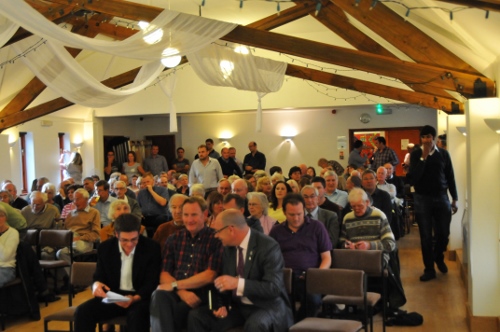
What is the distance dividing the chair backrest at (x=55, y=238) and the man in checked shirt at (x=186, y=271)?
2.80 m

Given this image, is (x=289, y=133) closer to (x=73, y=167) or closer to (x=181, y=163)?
(x=181, y=163)

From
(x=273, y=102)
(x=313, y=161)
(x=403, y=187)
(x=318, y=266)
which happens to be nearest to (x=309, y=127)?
(x=313, y=161)

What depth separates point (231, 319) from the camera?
4.56 meters

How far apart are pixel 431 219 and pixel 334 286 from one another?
3668 mm

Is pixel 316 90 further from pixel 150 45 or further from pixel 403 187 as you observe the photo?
pixel 150 45

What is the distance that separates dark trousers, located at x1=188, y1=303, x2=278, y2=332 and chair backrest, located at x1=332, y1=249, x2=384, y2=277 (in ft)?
3.78

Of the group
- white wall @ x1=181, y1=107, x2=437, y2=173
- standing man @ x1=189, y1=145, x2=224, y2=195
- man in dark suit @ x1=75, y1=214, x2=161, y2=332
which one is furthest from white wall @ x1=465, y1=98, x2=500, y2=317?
white wall @ x1=181, y1=107, x2=437, y2=173

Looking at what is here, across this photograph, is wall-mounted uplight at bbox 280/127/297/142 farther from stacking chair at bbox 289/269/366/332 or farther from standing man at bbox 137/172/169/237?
stacking chair at bbox 289/269/366/332

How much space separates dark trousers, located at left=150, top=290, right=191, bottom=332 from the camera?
4.68 m

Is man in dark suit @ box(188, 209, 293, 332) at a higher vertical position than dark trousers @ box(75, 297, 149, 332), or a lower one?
higher

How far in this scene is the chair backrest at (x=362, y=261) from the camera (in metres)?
5.40

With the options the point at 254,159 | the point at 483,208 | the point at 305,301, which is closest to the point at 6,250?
the point at 305,301

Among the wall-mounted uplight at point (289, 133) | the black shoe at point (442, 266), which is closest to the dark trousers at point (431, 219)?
the black shoe at point (442, 266)

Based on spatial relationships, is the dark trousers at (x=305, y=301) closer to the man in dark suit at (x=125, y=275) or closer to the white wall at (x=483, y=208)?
the man in dark suit at (x=125, y=275)
